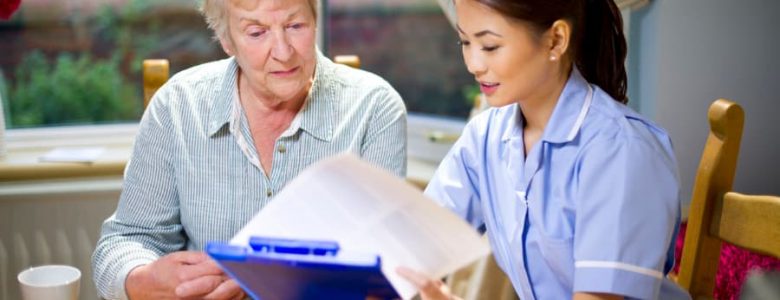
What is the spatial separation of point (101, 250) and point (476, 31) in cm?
81

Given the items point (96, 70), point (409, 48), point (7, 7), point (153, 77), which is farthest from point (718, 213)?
point (96, 70)

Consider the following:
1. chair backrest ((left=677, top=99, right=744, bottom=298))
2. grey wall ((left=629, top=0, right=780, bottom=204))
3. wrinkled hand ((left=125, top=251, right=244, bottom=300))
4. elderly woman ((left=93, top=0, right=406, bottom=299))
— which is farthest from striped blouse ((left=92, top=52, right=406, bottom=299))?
grey wall ((left=629, top=0, right=780, bottom=204))

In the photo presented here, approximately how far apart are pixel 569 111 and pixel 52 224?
180cm

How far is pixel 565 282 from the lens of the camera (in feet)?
4.49

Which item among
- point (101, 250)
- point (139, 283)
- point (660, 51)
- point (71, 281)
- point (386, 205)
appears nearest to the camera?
point (386, 205)

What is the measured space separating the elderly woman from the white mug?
0.18 metres

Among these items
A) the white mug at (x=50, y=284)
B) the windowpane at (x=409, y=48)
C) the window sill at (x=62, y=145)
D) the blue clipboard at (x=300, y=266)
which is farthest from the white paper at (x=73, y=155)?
the blue clipboard at (x=300, y=266)

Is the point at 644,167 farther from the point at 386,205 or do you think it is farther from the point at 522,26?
the point at 386,205

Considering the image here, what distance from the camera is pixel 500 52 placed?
127cm

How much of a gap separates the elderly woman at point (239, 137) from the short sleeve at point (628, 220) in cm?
52

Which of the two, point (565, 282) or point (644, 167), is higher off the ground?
point (644, 167)

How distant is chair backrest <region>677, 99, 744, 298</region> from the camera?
138cm

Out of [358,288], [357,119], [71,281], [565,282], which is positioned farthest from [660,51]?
[71,281]

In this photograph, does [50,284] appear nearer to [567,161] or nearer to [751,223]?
[567,161]
